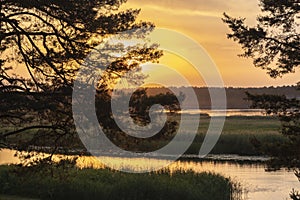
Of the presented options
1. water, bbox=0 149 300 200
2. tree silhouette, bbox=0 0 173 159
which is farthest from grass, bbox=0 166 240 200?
tree silhouette, bbox=0 0 173 159

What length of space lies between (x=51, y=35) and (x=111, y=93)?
9.43ft

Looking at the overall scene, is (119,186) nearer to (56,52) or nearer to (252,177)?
(56,52)

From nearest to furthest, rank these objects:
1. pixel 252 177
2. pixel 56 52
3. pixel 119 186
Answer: pixel 56 52 < pixel 119 186 < pixel 252 177

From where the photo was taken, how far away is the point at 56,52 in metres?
16.3

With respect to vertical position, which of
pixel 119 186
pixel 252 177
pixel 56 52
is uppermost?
pixel 56 52

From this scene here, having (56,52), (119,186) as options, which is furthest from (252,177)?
(56,52)

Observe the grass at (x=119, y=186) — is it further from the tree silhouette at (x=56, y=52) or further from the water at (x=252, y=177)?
the tree silhouette at (x=56, y=52)

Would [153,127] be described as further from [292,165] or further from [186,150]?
[186,150]

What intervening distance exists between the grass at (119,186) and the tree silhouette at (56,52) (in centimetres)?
581

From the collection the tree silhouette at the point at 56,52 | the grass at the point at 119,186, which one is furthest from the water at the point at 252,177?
the tree silhouette at the point at 56,52

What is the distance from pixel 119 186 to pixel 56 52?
27.6 feet

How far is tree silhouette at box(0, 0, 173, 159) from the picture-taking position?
15.6 m

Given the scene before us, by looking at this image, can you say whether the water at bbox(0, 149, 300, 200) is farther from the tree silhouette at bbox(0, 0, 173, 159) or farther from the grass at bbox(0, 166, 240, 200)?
the tree silhouette at bbox(0, 0, 173, 159)

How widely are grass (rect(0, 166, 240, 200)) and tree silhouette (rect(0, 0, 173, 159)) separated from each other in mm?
5812
